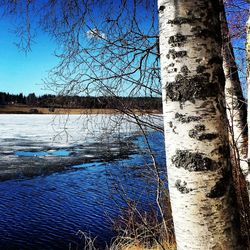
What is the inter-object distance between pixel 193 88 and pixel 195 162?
327mm

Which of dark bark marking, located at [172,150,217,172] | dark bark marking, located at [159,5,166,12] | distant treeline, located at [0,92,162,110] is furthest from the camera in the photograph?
distant treeline, located at [0,92,162,110]

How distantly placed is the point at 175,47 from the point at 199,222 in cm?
79

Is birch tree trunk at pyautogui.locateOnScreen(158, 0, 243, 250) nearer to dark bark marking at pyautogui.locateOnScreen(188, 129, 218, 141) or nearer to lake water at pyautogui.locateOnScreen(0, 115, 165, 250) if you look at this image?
dark bark marking at pyautogui.locateOnScreen(188, 129, 218, 141)

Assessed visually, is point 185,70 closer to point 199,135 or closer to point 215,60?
point 215,60

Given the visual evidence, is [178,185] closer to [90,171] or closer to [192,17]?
[192,17]

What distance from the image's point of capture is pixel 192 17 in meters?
1.72

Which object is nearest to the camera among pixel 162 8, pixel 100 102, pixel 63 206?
pixel 162 8

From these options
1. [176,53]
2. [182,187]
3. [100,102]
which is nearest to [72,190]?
[100,102]

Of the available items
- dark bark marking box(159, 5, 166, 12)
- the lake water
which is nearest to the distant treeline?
the lake water

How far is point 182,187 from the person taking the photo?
171 centimetres

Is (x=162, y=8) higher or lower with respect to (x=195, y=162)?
higher

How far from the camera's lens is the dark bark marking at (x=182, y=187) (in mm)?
1695

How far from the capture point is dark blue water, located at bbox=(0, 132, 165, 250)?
7.66 meters

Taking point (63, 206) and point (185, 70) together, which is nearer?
point (185, 70)
